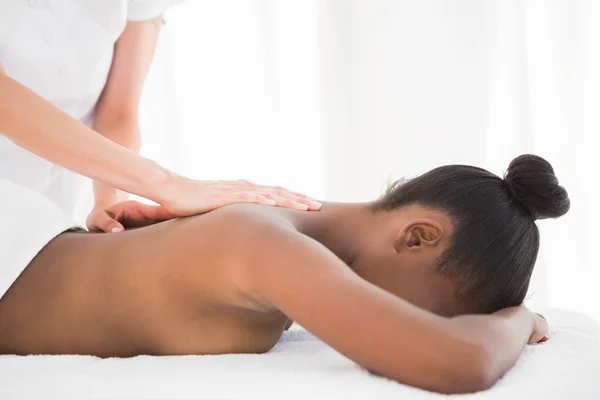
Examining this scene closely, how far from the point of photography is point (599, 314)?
2.68m

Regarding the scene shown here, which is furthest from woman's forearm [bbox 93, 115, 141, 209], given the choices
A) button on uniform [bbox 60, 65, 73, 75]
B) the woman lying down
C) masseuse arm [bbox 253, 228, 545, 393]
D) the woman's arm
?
masseuse arm [bbox 253, 228, 545, 393]

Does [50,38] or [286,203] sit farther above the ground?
[50,38]

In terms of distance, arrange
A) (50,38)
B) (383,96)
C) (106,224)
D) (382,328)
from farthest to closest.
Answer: (383,96) < (50,38) < (106,224) < (382,328)

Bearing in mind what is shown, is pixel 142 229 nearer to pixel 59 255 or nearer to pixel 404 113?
pixel 59 255

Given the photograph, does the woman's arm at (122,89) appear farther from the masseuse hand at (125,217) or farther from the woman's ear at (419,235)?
the woman's ear at (419,235)

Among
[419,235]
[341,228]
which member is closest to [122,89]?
[341,228]

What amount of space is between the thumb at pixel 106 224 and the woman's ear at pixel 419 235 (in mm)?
567

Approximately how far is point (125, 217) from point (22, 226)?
22 centimetres

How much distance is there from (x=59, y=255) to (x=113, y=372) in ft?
1.24

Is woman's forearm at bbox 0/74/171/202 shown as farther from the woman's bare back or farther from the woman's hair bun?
the woman's hair bun

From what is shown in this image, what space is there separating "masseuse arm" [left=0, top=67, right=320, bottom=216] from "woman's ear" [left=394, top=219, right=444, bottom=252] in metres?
0.18

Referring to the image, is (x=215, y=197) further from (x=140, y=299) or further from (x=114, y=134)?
(x=114, y=134)

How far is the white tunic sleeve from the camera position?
2.04 m

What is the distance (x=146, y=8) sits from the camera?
81.0 inches
